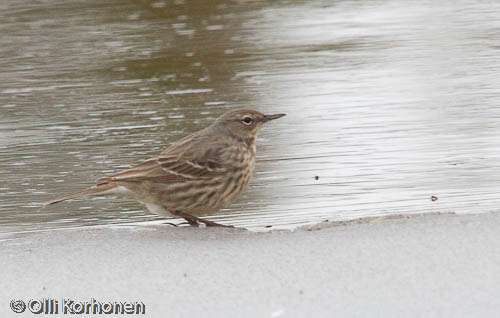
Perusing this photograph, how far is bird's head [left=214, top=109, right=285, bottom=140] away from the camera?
23.0 ft

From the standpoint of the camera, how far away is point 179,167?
261 inches

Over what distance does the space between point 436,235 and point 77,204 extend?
119 inches

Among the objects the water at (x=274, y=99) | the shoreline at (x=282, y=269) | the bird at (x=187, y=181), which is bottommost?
the water at (x=274, y=99)

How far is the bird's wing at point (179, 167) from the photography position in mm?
6538

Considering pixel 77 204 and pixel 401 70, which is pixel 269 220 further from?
pixel 401 70

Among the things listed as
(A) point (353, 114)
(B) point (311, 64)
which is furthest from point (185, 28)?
(A) point (353, 114)

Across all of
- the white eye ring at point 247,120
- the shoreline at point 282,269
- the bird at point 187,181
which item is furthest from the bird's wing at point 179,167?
the shoreline at point 282,269

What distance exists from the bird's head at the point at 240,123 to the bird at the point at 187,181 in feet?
0.68

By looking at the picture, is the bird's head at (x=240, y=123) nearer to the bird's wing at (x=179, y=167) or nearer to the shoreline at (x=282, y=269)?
the bird's wing at (x=179, y=167)

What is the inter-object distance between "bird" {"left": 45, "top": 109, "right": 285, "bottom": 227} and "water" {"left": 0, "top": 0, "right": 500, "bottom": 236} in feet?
0.88

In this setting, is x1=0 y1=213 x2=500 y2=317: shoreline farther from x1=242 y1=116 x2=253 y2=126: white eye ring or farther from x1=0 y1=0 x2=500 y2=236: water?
x1=242 y1=116 x2=253 y2=126: white eye ring

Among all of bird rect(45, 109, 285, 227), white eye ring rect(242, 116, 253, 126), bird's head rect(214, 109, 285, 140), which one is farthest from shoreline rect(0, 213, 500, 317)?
white eye ring rect(242, 116, 253, 126)

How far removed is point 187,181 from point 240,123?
0.71 meters

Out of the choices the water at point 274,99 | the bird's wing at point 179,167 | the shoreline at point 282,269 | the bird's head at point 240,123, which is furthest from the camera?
the water at point 274,99
